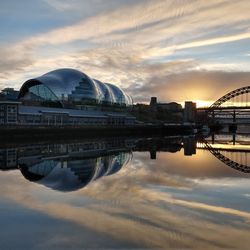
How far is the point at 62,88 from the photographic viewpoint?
102 metres

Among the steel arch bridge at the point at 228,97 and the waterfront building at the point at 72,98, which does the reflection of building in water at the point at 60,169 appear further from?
the steel arch bridge at the point at 228,97

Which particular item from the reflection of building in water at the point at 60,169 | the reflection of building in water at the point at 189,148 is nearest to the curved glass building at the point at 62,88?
the reflection of building in water at the point at 189,148

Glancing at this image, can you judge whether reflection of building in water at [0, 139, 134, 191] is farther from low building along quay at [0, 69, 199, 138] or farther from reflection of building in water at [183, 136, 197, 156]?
low building along quay at [0, 69, 199, 138]

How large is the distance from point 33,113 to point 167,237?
6666cm

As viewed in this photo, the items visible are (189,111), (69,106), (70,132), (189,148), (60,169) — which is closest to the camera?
(60,169)

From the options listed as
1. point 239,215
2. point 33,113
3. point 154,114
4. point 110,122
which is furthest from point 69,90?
point 239,215

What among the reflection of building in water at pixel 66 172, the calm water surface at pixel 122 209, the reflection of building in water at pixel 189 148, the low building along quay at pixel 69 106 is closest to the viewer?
the calm water surface at pixel 122 209

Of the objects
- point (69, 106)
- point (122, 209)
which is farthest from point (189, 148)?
point (69, 106)

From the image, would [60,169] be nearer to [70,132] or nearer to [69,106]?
[70,132]

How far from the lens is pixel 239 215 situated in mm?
13438

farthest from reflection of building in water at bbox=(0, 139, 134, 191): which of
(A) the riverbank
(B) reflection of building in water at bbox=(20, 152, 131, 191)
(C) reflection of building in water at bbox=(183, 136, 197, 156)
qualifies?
(A) the riverbank

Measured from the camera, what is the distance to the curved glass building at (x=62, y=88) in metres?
Answer: 101

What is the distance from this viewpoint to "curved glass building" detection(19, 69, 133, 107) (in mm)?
100875

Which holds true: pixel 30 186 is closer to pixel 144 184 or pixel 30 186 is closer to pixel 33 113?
pixel 144 184
